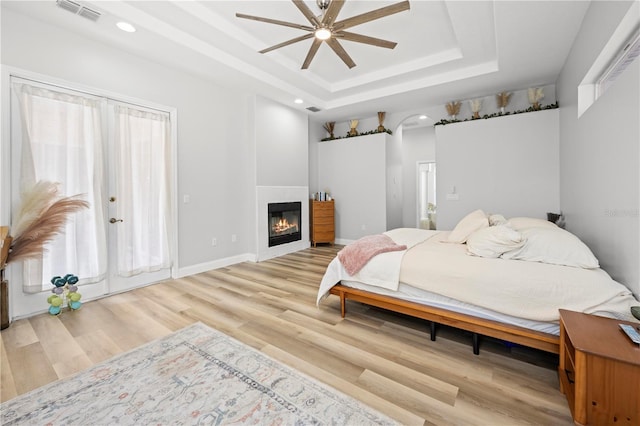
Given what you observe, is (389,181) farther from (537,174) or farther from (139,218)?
(139,218)

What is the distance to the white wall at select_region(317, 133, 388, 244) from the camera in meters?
5.82

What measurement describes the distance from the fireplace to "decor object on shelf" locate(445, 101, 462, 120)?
332 centimetres

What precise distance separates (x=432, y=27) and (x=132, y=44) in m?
3.52

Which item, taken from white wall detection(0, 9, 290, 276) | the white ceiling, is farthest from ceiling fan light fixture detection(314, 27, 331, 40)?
white wall detection(0, 9, 290, 276)

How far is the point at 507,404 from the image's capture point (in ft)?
4.91

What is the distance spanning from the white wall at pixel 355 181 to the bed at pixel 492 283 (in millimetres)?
3244

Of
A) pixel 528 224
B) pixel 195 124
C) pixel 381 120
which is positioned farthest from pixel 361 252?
pixel 381 120

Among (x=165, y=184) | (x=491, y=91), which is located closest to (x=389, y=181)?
(x=491, y=91)

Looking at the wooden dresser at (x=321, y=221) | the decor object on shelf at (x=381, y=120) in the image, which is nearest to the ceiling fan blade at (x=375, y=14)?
the decor object on shelf at (x=381, y=120)

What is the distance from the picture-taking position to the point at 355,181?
6145 millimetres

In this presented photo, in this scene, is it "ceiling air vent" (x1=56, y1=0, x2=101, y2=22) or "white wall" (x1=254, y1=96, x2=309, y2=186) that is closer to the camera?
"ceiling air vent" (x1=56, y1=0, x2=101, y2=22)

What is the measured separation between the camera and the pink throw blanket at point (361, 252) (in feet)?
8.15

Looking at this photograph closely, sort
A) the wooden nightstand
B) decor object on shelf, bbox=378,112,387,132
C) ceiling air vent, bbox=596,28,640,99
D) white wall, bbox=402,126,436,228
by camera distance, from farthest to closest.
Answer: white wall, bbox=402,126,436,228
decor object on shelf, bbox=378,112,387,132
ceiling air vent, bbox=596,28,640,99
the wooden nightstand

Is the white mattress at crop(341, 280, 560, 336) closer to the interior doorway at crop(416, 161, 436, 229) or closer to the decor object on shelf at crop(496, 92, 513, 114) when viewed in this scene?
the decor object on shelf at crop(496, 92, 513, 114)
